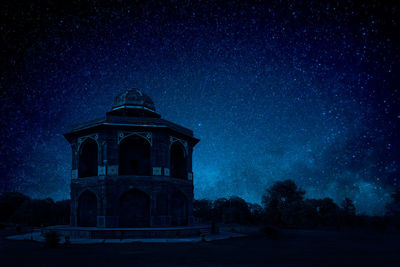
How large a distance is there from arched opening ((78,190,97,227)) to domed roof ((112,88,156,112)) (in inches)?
365

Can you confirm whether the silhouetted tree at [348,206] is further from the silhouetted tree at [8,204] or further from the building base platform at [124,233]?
the silhouetted tree at [8,204]

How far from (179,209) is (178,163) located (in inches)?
209

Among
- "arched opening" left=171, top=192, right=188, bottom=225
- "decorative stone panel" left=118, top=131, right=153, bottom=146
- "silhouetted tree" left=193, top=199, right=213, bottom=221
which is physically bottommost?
"silhouetted tree" left=193, top=199, right=213, bottom=221

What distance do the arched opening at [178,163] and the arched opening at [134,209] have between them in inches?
242

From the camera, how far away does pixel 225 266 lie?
11.7 m

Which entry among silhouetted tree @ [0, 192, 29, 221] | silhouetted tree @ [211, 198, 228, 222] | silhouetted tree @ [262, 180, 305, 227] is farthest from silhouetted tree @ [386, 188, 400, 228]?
silhouetted tree @ [0, 192, 29, 221]

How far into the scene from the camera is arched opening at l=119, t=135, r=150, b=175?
2891cm

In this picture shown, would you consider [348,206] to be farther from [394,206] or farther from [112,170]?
[112,170]

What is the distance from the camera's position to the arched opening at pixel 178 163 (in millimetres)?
32438

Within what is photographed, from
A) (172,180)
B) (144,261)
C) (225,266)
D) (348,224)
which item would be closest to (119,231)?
(172,180)

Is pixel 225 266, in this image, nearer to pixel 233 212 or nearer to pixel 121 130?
pixel 121 130

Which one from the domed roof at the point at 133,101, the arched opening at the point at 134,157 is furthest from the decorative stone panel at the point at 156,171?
the domed roof at the point at 133,101

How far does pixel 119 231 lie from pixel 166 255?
919 cm

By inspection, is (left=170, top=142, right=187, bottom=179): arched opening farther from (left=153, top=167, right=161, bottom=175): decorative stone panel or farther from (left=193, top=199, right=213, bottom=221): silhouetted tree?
(left=193, top=199, right=213, bottom=221): silhouetted tree
